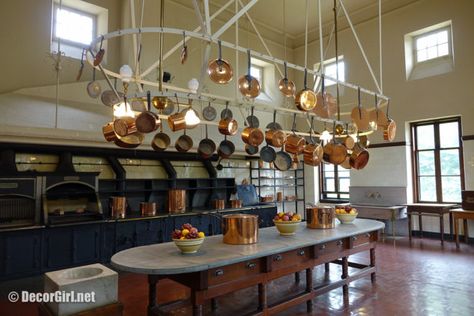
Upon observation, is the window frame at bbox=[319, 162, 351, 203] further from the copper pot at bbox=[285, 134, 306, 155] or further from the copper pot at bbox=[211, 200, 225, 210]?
the copper pot at bbox=[285, 134, 306, 155]

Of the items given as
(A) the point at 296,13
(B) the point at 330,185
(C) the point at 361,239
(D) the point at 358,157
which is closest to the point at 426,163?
(B) the point at 330,185

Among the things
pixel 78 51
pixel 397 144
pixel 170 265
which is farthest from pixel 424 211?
pixel 78 51

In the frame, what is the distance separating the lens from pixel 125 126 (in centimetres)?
332

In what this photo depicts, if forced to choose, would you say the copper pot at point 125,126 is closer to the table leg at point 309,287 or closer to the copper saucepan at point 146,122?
the copper saucepan at point 146,122

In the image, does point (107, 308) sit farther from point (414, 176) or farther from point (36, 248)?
point (414, 176)

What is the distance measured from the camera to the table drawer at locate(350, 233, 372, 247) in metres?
4.00

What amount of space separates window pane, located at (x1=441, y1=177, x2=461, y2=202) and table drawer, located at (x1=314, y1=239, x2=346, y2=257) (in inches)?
192

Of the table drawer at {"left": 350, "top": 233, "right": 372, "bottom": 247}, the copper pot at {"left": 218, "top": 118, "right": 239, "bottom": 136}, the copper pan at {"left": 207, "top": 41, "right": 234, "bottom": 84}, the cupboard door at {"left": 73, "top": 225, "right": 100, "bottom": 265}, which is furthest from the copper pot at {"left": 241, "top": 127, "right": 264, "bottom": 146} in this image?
the cupboard door at {"left": 73, "top": 225, "right": 100, "bottom": 265}

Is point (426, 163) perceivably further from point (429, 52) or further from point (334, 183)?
point (429, 52)

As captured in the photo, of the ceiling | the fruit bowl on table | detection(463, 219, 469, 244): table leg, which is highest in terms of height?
the ceiling

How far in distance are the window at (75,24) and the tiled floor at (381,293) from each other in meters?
4.34

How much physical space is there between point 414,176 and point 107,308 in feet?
24.9

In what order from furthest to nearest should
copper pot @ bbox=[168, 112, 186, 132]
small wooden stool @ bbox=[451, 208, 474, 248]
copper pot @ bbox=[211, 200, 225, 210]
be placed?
copper pot @ bbox=[211, 200, 225, 210], small wooden stool @ bbox=[451, 208, 474, 248], copper pot @ bbox=[168, 112, 186, 132]

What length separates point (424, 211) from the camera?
686cm
